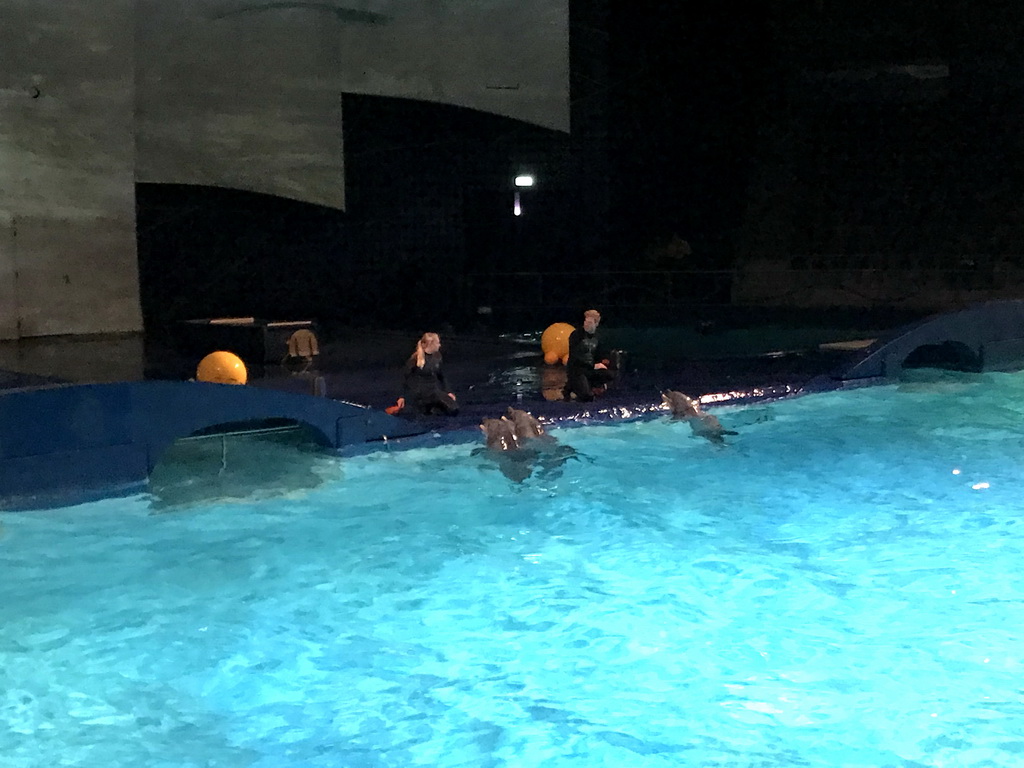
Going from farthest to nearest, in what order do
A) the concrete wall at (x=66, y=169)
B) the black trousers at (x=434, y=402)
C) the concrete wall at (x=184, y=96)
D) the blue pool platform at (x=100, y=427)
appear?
the concrete wall at (x=184, y=96) → the concrete wall at (x=66, y=169) → the black trousers at (x=434, y=402) → the blue pool platform at (x=100, y=427)

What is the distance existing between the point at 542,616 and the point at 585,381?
3.42 metres

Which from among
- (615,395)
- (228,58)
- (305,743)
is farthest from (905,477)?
(228,58)

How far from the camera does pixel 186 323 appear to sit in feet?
36.3

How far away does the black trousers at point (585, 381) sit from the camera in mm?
7719

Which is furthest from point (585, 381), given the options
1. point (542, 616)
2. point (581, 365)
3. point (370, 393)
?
point (542, 616)

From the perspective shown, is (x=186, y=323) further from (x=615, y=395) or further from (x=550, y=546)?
(x=550, y=546)

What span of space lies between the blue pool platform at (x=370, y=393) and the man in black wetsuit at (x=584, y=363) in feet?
0.54

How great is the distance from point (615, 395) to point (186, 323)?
17.5ft

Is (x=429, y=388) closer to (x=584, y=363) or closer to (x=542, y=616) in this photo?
(x=584, y=363)

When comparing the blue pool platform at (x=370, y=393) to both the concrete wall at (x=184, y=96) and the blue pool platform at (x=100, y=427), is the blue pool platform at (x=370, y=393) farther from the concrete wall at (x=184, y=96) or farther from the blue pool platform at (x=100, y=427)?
the concrete wall at (x=184, y=96)

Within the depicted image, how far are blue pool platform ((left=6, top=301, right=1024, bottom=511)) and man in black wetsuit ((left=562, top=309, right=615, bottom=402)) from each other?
6.4 inches

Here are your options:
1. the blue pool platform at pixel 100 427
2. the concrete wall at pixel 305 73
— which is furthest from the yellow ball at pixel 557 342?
the concrete wall at pixel 305 73

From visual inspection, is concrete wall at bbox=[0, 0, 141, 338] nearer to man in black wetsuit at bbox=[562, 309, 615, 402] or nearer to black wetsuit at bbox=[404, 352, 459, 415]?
black wetsuit at bbox=[404, 352, 459, 415]

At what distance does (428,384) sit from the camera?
727 cm
